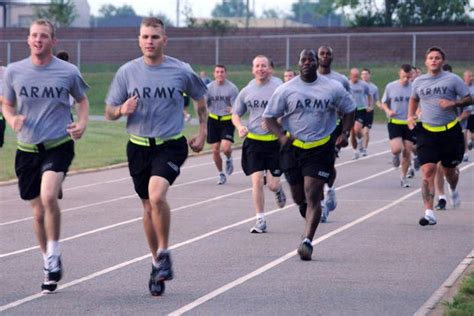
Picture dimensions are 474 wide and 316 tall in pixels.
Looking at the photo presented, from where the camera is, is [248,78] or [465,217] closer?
[465,217]

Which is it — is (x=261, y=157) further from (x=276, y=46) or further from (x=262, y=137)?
(x=276, y=46)

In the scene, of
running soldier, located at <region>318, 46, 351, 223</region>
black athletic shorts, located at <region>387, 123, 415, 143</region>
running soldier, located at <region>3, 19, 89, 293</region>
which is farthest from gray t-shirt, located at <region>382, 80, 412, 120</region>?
running soldier, located at <region>3, 19, 89, 293</region>

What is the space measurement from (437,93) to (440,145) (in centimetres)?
62

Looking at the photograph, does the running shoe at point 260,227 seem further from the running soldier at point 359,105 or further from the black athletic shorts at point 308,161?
the running soldier at point 359,105

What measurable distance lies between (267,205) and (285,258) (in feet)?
18.1

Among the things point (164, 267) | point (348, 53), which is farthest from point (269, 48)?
point (164, 267)

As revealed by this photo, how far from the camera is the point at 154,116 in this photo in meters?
9.99

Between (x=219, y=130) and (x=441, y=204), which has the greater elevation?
(x=219, y=130)

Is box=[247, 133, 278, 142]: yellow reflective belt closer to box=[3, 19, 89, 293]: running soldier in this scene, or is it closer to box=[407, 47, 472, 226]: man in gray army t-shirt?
box=[407, 47, 472, 226]: man in gray army t-shirt

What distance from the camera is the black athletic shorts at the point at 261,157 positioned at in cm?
1491

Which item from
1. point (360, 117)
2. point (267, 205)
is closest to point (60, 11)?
point (360, 117)

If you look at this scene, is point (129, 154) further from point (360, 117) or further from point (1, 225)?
point (360, 117)

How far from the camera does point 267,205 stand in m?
17.5

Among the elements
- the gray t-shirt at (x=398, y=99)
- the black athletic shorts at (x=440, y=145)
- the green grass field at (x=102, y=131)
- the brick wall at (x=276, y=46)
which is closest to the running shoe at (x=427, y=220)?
the black athletic shorts at (x=440, y=145)
